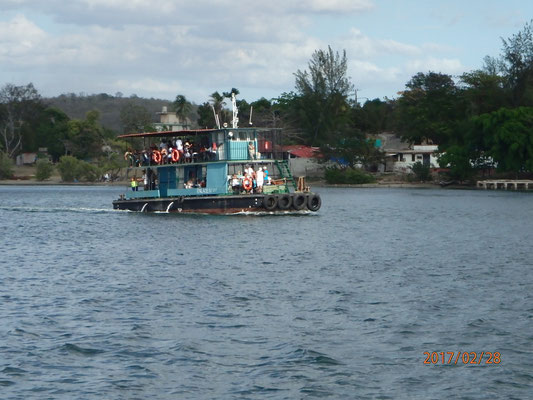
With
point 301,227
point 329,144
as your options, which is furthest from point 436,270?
point 329,144

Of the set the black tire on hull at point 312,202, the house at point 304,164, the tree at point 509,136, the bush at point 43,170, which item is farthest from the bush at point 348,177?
the black tire on hull at point 312,202

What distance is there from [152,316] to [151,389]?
607 centimetres

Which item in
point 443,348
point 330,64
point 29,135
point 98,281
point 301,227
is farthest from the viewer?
point 29,135

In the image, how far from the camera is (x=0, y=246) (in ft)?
131

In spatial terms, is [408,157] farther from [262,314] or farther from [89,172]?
[262,314]

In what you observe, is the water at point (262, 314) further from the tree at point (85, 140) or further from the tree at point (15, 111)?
the tree at point (15, 111)

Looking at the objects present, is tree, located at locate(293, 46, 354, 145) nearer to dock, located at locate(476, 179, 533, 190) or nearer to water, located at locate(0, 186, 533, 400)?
dock, located at locate(476, 179, 533, 190)

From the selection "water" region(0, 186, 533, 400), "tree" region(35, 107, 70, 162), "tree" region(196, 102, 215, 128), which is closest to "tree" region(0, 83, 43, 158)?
"tree" region(35, 107, 70, 162)

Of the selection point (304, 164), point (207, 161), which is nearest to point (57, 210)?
point (207, 161)

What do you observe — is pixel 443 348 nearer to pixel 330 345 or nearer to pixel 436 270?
Result: pixel 330 345

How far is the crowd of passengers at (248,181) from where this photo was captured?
49.7 m

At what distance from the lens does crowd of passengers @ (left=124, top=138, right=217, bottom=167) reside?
51.6 metres

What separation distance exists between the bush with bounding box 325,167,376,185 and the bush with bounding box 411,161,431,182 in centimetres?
535
